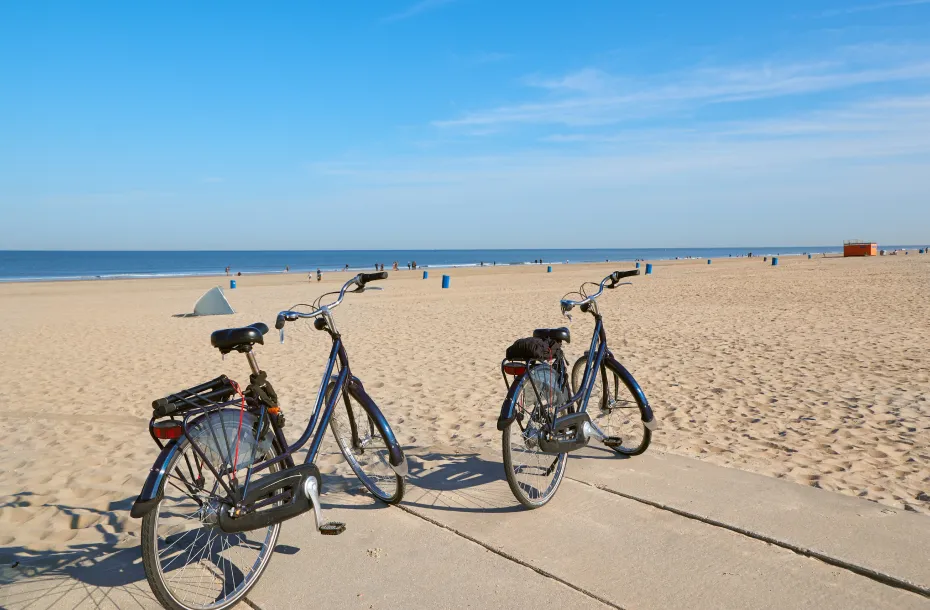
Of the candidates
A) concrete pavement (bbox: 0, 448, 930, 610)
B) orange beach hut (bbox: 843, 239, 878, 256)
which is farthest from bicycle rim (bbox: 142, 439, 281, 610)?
orange beach hut (bbox: 843, 239, 878, 256)

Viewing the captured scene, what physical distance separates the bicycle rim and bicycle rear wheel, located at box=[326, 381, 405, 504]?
740mm

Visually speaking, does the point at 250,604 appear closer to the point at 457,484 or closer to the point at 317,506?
the point at 317,506

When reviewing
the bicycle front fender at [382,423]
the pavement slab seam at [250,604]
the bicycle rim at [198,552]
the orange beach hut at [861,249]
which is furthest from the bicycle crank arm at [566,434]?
the orange beach hut at [861,249]

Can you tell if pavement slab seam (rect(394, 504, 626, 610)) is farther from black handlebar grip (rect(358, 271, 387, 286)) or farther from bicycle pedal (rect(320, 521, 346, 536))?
black handlebar grip (rect(358, 271, 387, 286))

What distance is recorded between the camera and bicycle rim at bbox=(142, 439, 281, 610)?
8.89 feet

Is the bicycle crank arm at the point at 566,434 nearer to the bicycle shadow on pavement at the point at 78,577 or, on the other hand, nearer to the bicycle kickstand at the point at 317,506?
the bicycle kickstand at the point at 317,506

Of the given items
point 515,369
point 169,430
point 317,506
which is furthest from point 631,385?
point 169,430

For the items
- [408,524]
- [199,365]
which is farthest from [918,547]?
[199,365]

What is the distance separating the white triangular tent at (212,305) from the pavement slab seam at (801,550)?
1601 cm

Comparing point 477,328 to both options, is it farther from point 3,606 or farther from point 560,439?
point 3,606

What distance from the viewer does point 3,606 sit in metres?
2.96

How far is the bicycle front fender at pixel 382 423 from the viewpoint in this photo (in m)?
3.79

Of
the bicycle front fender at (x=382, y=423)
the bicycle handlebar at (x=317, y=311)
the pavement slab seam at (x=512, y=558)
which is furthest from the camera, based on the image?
the bicycle front fender at (x=382, y=423)

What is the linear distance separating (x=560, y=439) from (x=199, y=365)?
7621 mm
